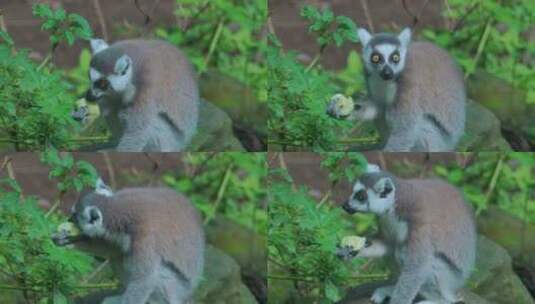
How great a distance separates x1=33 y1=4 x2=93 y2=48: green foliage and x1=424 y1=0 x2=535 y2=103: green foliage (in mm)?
2284

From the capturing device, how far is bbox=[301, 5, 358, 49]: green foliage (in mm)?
9703

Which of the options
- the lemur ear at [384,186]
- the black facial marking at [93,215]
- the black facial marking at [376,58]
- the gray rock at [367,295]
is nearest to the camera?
the black facial marking at [93,215]

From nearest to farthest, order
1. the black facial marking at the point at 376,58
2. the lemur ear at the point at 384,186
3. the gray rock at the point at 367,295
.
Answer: the lemur ear at the point at 384,186, the black facial marking at the point at 376,58, the gray rock at the point at 367,295

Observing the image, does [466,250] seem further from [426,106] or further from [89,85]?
[89,85]

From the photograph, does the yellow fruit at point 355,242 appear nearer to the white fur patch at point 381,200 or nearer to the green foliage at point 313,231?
the green foliage at point 313,231

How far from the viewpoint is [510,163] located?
32.0ft

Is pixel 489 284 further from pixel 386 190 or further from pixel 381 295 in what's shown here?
pixel 386 190

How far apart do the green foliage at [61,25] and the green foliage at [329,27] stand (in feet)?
4.81

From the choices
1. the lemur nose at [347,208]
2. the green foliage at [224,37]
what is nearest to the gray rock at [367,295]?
the lemur nose at [347,208]

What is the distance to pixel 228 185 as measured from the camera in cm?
978

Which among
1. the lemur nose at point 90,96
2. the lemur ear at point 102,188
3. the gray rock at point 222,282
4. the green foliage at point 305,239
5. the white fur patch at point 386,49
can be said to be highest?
the white fur patch at point 386,49

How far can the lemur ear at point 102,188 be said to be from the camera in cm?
957

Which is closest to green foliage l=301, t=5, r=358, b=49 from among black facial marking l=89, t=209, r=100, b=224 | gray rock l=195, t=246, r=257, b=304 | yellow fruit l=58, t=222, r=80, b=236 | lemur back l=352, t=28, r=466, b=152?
lemur back l=352, t=28, r=466, b=152

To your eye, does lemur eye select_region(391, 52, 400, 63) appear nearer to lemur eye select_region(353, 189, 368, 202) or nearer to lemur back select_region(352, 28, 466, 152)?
lemur back select_region(352, 28, 466, 152)
